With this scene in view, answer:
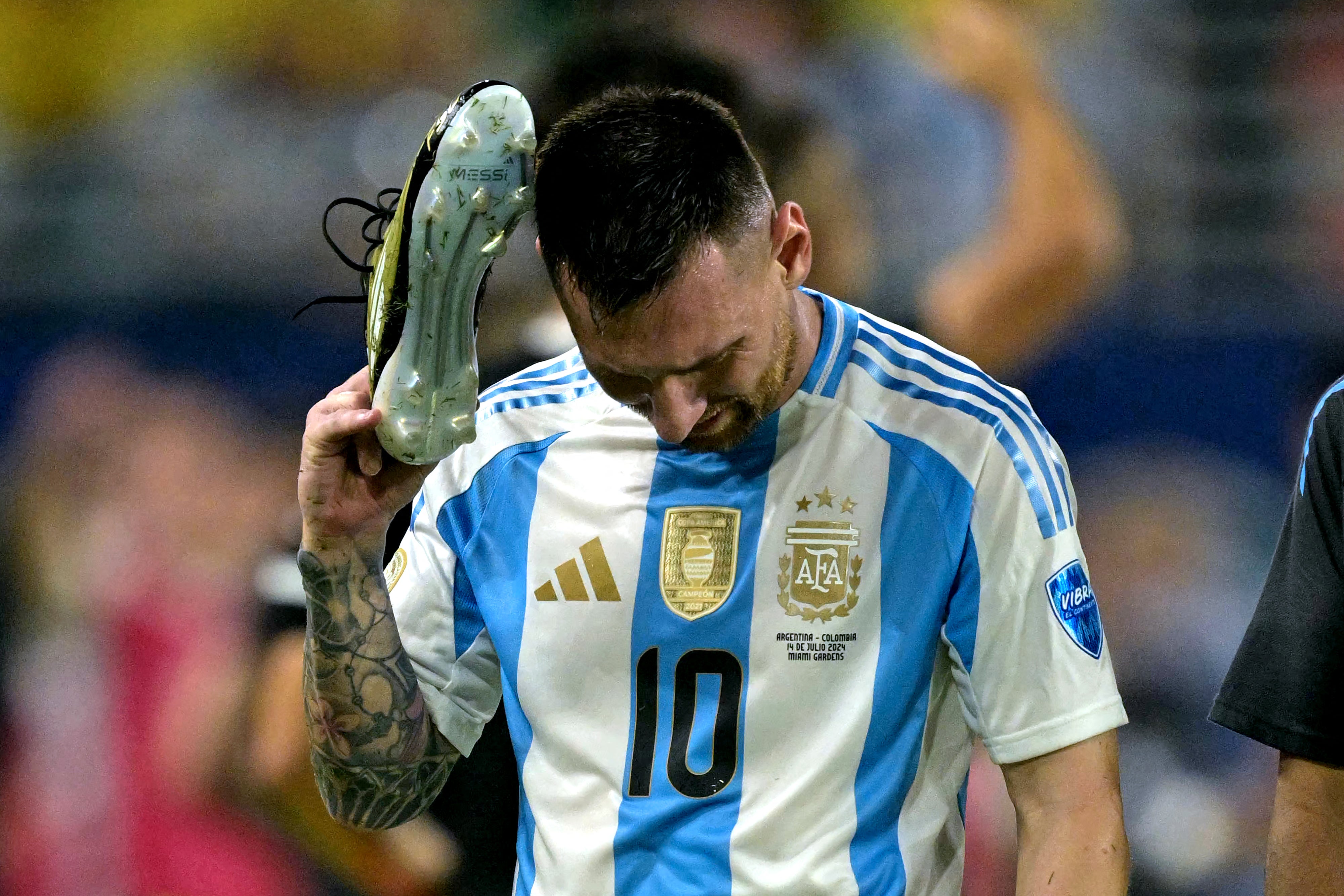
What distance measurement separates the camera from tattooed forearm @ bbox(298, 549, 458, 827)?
1.19 metres

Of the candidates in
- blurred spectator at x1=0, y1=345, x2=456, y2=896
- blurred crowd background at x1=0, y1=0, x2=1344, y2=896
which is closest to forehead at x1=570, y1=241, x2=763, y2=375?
blurred crowd background at x1=0, y1=0, x2=1344, y2=896

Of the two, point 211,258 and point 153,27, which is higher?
point 153,27

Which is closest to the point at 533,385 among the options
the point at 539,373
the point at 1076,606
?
the point at 539,373

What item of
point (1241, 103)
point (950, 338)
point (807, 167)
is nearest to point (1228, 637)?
point (950, 338)

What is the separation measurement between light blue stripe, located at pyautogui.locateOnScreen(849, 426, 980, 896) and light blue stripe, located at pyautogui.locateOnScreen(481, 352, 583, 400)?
345 mm

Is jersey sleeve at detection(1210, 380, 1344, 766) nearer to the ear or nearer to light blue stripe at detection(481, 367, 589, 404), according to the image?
the ear

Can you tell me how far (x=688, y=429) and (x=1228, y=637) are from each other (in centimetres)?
77

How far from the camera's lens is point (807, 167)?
5.13 feet

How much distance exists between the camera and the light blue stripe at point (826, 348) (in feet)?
3.99

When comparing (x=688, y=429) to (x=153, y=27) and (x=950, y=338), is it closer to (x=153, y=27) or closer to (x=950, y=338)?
(x=950, y=338)

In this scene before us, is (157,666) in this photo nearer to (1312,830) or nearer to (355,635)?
(355,635)

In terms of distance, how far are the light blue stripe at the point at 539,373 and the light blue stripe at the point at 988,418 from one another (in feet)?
0.93

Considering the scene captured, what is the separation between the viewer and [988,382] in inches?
47.4

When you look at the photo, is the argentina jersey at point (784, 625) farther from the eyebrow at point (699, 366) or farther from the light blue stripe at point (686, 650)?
the eyebrow at point (699, 366)
